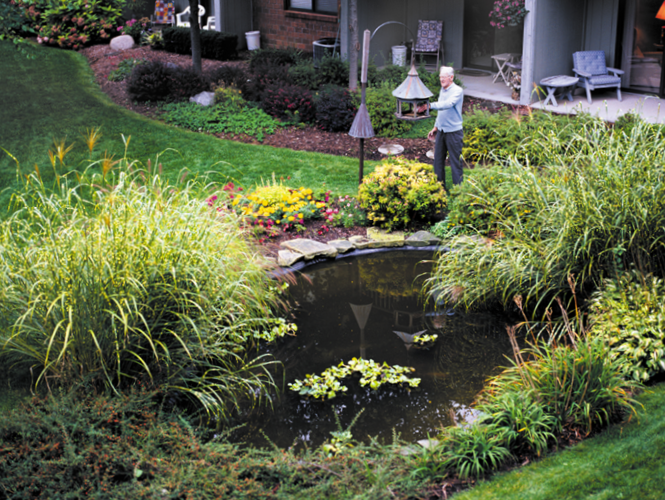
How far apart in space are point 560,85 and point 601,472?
9114 mm

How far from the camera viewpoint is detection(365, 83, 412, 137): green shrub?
10805 millimetres

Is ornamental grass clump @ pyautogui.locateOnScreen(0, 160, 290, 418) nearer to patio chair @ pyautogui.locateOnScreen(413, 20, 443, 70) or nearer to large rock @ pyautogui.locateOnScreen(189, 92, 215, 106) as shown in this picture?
large rock @ pyautogui.locateOnScreen(189, 92, 215, 106)

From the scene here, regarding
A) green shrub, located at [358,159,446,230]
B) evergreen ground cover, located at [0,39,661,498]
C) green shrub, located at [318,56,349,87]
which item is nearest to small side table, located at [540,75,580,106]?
green shrub, located at [318,56,349,87]

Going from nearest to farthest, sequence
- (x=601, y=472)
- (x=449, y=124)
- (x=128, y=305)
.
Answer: (x=601, y=472)
(x=128, y=305)
(x=449, y=124)

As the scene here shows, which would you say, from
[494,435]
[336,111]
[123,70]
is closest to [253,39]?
[123,70]

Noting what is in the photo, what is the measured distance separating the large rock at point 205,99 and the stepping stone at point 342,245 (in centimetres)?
604

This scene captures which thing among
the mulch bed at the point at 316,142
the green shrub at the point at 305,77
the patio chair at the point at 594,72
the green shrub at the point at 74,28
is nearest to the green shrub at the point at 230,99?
the mulch bed at the point at 316,142

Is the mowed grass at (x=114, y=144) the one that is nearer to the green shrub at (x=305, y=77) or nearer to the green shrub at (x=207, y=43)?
the green shrub at (x=207, y=43)

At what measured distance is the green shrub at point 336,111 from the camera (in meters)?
11.0

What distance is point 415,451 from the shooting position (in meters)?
3.95

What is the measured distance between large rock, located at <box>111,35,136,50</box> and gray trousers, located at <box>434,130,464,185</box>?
11.4 m

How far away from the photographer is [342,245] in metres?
7.26

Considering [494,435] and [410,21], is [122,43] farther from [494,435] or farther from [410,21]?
[494,435]

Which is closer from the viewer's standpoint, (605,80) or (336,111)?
(336,111)
